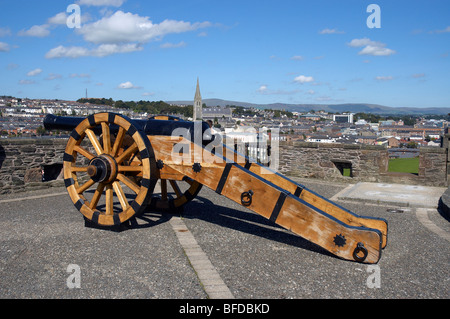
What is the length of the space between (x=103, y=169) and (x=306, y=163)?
715 cm

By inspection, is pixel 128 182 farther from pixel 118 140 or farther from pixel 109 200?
pixel 118 140

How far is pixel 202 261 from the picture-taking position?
438 cm

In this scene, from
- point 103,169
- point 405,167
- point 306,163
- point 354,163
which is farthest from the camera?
point 405,167

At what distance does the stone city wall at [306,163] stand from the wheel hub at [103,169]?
4.55 metres

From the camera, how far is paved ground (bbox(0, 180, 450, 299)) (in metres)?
3.66

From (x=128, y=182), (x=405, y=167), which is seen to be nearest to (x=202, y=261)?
(x=128, y=182)

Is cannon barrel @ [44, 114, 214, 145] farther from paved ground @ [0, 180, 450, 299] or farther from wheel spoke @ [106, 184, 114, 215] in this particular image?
paved ground @ [0, 180, 450, 299]

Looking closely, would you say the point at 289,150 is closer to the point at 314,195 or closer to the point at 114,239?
the point at 314,195

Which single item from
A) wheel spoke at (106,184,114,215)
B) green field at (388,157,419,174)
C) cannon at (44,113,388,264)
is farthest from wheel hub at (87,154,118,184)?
green field at (388,157,419,174)

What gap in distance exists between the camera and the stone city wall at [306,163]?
8.90 meters

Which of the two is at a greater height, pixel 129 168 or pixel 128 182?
pixel 129 168

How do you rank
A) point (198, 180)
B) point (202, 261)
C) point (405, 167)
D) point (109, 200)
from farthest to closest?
point (405, 167)
point (109, 200)
point (198, 180)
point (202, 261)
